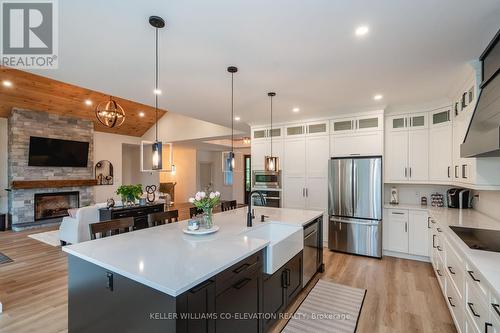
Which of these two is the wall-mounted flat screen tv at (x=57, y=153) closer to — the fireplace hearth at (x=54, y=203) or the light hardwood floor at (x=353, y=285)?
the fireplace hearth at (x=54, y=203)

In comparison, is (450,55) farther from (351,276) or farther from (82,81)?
(82,81)

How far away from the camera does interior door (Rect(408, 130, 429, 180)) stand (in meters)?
4.28

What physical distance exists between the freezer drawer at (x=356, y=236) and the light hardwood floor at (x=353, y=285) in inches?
5.8

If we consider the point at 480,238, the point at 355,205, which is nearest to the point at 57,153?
the point at 355,205

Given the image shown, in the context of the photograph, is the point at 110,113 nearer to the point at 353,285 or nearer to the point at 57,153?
the point at 57,153

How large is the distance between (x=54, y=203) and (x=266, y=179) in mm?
6717

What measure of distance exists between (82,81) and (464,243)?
456cm

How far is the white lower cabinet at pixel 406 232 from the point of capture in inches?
163

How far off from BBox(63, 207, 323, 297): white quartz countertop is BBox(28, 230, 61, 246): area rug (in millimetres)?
4220

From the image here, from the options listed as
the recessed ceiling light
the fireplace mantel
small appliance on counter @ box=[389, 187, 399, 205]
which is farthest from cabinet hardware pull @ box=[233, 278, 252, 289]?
the fireplace mantel

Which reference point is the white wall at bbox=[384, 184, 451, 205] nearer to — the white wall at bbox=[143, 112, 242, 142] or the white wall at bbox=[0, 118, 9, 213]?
the white wall at bbox=[143, 112, 242, 142]

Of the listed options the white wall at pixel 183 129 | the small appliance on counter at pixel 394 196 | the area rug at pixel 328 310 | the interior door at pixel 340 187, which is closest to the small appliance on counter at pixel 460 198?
the small appliance on counter at pixel 394 196

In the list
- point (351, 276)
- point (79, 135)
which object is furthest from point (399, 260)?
point (79, 135)

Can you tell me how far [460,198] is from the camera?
3.91 m
